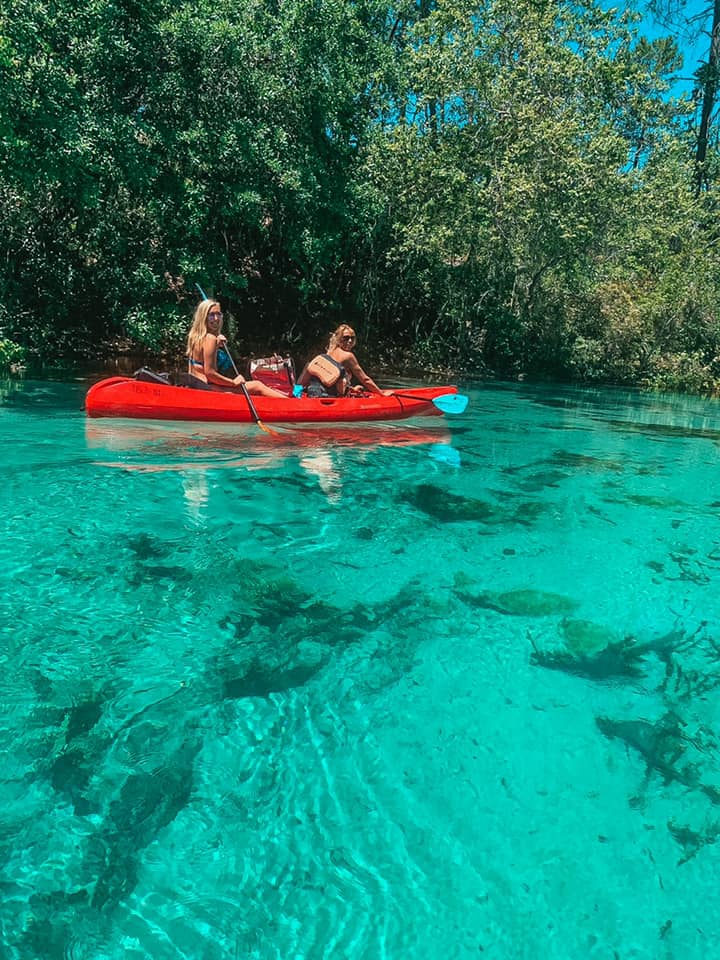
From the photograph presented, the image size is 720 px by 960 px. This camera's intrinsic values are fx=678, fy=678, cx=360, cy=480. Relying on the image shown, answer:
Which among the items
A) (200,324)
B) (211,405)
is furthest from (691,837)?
(200,324)

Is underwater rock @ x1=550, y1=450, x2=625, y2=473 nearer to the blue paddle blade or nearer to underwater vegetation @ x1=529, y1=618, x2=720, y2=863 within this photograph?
the blue paddle blade

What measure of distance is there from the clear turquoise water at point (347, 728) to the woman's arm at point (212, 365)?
2.85 meters

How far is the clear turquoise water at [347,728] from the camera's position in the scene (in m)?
2.14

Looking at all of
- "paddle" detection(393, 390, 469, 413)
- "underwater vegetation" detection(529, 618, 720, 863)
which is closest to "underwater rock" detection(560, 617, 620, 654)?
"underwater vegetation" detection(529, 618, 720, 863)

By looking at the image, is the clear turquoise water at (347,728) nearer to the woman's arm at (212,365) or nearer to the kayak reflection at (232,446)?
the kayak reflection at (232,446)

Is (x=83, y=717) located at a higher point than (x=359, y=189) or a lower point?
lower

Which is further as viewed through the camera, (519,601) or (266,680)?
(519,601)

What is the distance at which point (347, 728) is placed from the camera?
304cm

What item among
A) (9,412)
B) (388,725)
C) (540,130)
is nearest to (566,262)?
(540,130)

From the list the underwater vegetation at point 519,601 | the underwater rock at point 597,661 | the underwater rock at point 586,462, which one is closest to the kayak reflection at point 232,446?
the underwater rock at point 586,462

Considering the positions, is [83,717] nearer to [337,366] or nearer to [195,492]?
[195,492]

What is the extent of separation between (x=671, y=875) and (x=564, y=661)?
1.42 metres

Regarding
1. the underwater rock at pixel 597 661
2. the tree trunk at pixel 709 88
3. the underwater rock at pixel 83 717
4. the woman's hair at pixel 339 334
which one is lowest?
the underwater rock at pixel 597 661

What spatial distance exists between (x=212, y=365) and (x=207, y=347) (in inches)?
9.9
